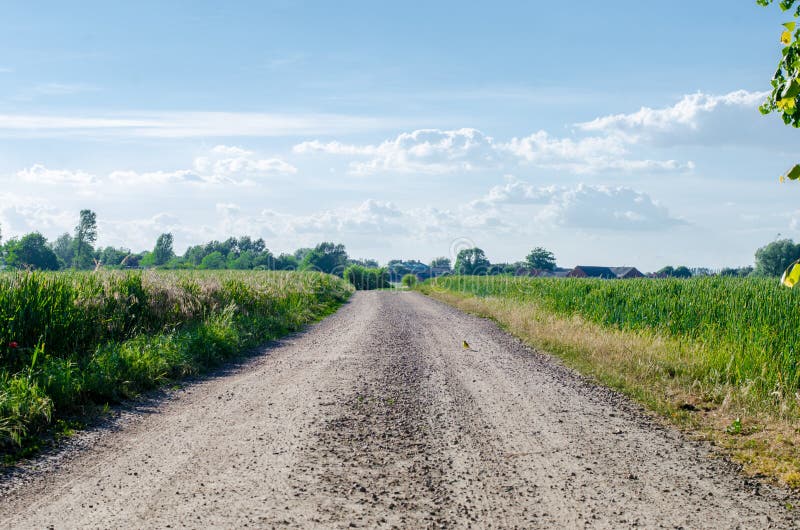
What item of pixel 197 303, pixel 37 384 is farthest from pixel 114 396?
pixel 197 303

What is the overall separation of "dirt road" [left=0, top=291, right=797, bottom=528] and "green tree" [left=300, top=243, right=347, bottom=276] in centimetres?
10825

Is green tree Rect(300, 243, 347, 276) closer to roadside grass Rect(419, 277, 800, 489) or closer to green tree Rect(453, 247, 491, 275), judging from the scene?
green tree Rect(453, 247, 491, 275)

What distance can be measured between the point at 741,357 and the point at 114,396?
33.6 ft

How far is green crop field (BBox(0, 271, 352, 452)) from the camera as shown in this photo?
812cm

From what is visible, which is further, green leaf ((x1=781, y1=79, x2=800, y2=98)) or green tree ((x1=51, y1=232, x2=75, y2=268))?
green tree ((x1=51, y1=232, x2=75, y2=268))

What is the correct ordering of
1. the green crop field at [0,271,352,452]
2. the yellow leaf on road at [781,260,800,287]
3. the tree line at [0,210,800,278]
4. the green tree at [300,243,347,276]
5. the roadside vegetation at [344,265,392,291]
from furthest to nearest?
the green tree at [300,243,347,276]
the roadside vegetation at [344,265,392,291]
the tree line at [0,210,800,278]
the green crop field at [0,271,352,452]
the yellow leaf on road at [781,260,800,287]

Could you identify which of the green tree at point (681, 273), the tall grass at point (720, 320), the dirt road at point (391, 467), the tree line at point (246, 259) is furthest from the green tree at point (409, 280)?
the dirt road at point (391, 467)

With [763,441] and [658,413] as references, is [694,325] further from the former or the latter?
[763,441]

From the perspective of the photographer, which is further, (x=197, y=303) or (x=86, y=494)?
(x=197, y=303)

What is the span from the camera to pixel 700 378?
1012 centimetres

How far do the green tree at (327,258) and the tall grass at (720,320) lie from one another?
9811 centimetres

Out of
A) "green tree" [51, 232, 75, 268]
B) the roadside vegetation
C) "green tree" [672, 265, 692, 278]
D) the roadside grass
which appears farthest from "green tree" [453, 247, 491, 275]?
"green tree" [51, 232, 75, 268]

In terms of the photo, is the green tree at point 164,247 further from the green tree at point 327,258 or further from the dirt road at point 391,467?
the dirt road at point 391,467

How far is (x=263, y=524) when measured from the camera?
4535 millimetres
